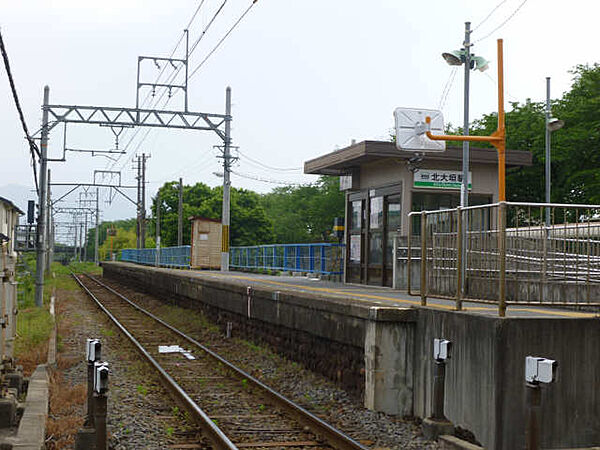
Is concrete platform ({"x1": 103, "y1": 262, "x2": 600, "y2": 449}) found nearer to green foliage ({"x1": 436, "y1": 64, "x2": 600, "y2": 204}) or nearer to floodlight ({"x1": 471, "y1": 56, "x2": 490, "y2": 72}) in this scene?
floodlight ({"x1": 471, "y1": 56, "x2": 490, "y2": 72})

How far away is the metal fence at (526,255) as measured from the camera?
7.59 metres

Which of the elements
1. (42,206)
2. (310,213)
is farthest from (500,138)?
(310,213)

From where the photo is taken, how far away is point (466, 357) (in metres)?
7.65

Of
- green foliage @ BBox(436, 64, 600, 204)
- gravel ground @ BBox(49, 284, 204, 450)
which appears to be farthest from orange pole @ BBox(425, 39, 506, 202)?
green foliage @ BBox(436, 64, 600, 204)

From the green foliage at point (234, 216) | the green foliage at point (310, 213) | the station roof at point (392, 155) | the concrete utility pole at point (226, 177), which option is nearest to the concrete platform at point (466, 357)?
the station roof at point (392, 155)

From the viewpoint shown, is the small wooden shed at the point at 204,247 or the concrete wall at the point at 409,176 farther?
the small wooden shed at the point at 204,247

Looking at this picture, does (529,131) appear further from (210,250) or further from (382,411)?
(382,411)

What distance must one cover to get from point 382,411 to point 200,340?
361 inches

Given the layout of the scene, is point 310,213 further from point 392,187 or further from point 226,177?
point 392,187

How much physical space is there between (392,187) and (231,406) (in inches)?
315

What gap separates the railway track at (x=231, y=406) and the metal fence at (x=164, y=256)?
25.3m

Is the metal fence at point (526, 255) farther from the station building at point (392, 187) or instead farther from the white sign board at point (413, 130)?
the station building at point (392, 187)

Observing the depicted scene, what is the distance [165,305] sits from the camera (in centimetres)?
2861

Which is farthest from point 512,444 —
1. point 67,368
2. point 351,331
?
point 67,368
